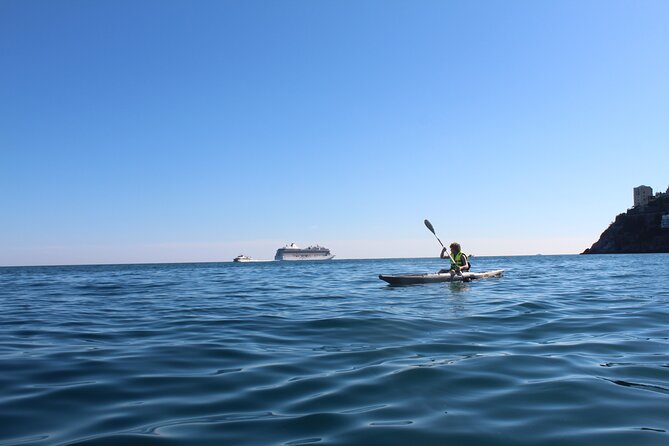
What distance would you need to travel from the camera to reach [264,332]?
8.38 metres

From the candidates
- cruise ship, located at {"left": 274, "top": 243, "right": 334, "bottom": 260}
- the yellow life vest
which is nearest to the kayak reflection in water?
the yellow life vest

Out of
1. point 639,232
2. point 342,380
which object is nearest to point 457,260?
point 342,380

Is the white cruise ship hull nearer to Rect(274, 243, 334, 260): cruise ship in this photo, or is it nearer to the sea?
Rect(274, 243, 334, 260): cruise ship

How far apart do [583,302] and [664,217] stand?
116m

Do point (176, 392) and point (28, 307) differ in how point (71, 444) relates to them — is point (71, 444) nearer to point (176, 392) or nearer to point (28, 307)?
point (176, 392)

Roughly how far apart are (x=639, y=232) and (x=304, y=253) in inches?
3718

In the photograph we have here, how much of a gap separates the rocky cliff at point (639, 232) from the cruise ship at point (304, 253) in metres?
80.6

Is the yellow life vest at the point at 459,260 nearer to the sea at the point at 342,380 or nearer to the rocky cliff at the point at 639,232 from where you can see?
the sea at the point at 342,380

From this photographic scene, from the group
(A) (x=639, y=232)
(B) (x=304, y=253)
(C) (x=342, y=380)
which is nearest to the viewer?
(C) (x=342, y=380)

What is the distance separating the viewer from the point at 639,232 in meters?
115

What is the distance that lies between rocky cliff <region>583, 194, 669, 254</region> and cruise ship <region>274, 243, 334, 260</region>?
80.6 metres

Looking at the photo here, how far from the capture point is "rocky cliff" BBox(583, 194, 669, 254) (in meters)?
110

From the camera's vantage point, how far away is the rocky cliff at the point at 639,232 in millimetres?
109500

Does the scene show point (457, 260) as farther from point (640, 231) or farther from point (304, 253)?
point (304, 253)
